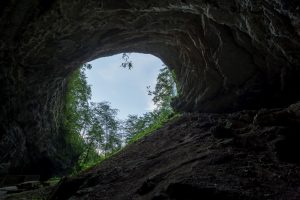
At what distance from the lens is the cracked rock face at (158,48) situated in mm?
8359

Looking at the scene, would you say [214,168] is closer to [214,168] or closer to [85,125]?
[214,168]

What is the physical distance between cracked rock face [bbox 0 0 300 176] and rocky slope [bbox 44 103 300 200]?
202 centimetres

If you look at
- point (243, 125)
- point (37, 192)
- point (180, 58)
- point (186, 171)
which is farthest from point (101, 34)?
point (186, 171)

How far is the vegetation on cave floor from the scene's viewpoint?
19.8 metres

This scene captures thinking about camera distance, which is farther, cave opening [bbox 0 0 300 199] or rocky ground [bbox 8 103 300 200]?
cave opening [bbox 0 0 300 199]

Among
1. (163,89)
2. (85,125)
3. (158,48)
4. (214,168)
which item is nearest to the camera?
(214,168)

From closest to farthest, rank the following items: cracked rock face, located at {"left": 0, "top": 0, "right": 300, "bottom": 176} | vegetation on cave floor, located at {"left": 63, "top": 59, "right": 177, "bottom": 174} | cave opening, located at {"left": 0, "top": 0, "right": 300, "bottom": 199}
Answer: cave opening, located at {"left": 0, "top": 0, "right": 300, "bottom": 199}, cracked rock face, located at {"left": 0, "top": 0, "right": 300, "bottom": 176}, vegetation on cave floor, located at {"left": 63, "top": 59, "right": 177, "bottom": 174}

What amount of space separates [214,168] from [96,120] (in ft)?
84.9

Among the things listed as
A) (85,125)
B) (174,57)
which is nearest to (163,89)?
(174,57)

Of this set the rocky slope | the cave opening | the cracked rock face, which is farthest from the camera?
the cracked rock face

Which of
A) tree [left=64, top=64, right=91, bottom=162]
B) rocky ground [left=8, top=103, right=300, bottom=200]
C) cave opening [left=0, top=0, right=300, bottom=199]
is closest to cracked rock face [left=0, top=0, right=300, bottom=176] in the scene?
cave opening [left=0, top=0, right=300, bottom=199]

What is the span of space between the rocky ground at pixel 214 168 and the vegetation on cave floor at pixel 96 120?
6.31 metres

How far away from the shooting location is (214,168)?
5.25 meters

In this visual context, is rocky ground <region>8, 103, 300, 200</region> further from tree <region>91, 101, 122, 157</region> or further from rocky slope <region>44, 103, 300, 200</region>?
tree <region>91, 101, 122, 157</region>
